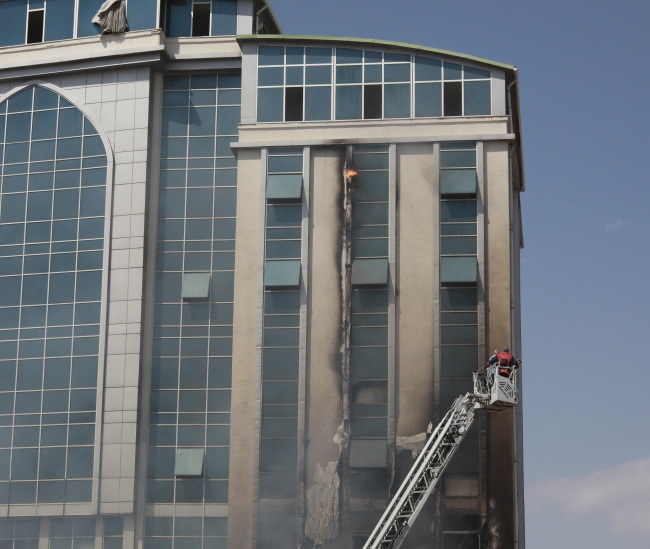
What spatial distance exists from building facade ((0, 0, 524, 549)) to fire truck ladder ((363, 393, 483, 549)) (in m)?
1.64

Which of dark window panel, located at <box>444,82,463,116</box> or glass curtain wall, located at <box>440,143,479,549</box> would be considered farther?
dark window panel, located at <box>444,82,463,116</box>

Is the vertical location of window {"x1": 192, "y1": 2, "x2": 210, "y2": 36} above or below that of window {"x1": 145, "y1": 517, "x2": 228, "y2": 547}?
above

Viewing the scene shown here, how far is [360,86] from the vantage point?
1837 inches

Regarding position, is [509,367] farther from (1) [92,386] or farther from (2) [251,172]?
(1) [92,386]

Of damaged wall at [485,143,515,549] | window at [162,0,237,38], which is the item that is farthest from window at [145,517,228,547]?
window at [162,0,237,38]

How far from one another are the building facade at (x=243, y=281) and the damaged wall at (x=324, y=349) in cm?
8

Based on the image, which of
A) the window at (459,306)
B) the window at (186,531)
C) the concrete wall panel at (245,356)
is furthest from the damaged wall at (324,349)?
the window at (459,306)

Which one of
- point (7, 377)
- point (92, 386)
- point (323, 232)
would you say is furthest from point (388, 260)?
point (7, 377)

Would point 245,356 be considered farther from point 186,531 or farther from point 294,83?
point 294,83

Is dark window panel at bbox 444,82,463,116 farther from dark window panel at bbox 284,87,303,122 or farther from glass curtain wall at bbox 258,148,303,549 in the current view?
glass curtain wall at bbox 258,148,303,549

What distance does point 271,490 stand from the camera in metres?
43.3

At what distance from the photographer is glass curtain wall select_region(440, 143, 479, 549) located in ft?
138

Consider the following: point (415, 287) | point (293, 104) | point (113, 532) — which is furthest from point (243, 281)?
point (113, 532)

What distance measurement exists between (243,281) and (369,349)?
5590mm
